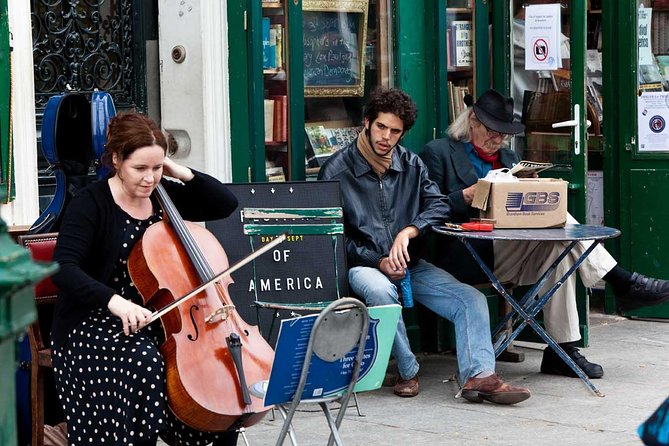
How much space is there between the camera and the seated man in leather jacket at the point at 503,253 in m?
6.54

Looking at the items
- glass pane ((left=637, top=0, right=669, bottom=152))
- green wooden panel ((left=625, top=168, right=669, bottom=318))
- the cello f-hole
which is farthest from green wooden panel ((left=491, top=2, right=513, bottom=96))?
the cello f-hole

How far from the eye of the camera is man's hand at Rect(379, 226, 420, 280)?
19.9ft

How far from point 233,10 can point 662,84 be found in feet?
10.5

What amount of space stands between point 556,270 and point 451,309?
2.18ft

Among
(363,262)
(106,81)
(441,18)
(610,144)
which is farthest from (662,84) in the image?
(106,81)

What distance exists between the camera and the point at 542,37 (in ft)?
23.5

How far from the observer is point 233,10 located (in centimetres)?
630

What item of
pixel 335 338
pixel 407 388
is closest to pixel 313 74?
pixel 407 388

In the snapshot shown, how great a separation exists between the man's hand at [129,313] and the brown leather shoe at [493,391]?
89.8 inches

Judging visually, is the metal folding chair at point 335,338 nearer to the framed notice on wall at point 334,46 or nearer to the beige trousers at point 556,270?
the beige trousers at point 556,270

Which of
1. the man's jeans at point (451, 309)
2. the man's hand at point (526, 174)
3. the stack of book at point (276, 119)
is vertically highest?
the stack of book at point (276, 119)

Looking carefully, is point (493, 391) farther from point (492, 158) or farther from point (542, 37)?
point (542, 37)

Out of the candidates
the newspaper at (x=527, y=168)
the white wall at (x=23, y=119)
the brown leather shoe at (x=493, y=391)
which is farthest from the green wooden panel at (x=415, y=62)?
the white wall at (x=23, y=119)

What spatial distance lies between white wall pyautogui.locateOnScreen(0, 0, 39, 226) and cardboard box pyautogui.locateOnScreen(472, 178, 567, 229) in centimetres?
215
